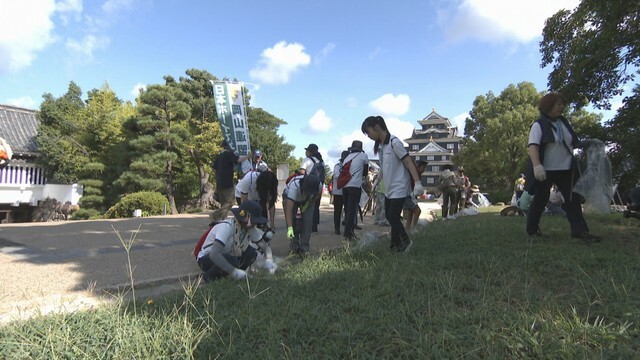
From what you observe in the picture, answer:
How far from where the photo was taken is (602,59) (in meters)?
5.69

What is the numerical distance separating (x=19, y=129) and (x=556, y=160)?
2254 cm

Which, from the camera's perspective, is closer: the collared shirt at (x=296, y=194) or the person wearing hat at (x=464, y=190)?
the collared shirt at (x=296, y=194)

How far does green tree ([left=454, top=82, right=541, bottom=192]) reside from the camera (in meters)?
27.9

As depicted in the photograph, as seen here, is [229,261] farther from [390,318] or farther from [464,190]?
[464,190]

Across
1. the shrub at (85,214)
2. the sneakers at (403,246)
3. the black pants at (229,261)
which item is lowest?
the sneakers at (403,246)

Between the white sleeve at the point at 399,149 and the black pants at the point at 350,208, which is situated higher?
the white sleeve at the point at 399,149

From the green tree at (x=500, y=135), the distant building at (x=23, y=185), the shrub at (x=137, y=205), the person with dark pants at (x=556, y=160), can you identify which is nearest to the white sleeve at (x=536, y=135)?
the person with dark pants at (x=556, y=160)

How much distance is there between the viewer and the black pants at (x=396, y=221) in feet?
13.3

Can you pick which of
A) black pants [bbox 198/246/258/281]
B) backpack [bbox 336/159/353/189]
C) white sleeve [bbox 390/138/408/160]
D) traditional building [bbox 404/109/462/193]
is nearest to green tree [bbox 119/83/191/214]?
backpack [bbox 336/159/353/189]

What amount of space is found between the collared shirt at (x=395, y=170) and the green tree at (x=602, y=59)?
356 cm

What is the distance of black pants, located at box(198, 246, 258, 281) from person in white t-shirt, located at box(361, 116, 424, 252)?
5.00ft

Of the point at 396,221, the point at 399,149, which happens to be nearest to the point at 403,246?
the point at 396,221

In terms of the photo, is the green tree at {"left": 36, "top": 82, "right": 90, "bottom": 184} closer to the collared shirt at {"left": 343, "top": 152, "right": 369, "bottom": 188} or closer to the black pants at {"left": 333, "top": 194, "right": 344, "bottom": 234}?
the black pants at {"left": 333, "top": 194, "right": 344, "bottom": 234}

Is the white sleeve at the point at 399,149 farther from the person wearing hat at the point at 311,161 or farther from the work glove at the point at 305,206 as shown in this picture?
the person wearing hat at the point at 311,161
